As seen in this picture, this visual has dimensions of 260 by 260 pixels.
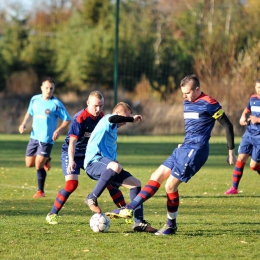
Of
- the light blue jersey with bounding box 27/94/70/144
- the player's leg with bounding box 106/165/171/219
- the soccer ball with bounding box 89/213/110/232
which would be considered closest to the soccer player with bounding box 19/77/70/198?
the light blue jersey with bounding box 27/94/70/144

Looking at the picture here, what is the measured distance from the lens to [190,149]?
7.94 m

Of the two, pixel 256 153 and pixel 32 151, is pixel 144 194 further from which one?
pixel 32 151

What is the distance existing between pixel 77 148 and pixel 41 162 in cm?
313

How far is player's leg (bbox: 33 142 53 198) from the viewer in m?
12.0

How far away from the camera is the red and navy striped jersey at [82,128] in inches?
342

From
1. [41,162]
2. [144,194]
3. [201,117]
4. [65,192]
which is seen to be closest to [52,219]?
[65,192]

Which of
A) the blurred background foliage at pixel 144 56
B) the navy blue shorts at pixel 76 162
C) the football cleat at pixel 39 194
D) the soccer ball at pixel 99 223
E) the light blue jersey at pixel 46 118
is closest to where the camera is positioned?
the soccer ball at pixel 99 223

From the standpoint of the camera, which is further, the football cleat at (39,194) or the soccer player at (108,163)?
the football cleat at (39,194)

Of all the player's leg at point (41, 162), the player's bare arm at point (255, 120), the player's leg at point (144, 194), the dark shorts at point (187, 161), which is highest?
the dark shorts at point (187, 161)

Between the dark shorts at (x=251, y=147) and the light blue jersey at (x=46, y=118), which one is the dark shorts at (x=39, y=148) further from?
the dark shorts at (x=251, y=147)

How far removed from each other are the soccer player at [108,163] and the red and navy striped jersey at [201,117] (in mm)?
608

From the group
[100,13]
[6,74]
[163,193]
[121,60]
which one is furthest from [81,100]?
[163,193]

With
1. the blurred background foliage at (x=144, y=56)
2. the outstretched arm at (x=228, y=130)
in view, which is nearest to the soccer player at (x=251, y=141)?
the outstretched arm at (x=228, y=130)

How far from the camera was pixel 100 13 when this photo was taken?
5156cm
